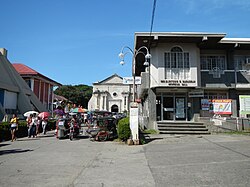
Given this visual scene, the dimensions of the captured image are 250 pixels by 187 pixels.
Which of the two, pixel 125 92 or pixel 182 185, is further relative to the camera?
pixel 125 92

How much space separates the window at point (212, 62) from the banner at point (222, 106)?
306 cm

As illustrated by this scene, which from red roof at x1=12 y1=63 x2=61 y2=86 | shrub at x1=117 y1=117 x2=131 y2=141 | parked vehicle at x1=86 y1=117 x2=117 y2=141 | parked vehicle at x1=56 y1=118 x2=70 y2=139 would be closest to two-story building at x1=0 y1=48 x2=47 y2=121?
red roof at x1=12 y1=63 x2=61 y2=86

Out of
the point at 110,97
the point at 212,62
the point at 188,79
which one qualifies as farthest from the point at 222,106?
the point at 110,97

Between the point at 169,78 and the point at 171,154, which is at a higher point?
the point at 169,78

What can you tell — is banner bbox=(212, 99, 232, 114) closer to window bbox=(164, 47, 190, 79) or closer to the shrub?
window bbox=(164, 47, 190, 79)

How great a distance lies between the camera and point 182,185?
517 cm

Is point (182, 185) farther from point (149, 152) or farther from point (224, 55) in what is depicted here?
point (224, 55)

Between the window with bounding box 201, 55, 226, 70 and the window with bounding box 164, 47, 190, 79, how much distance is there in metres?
2.21

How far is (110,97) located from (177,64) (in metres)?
48.9

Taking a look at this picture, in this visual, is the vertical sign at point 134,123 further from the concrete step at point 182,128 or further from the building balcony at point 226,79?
the building balcony at point 226,79

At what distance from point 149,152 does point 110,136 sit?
457 centimetres

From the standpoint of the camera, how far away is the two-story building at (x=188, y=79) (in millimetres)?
17078

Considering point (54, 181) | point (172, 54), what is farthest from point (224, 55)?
point (54, 181)

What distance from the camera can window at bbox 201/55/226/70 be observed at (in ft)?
61.6
